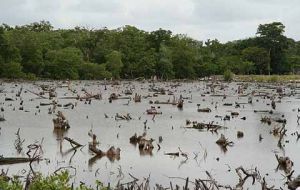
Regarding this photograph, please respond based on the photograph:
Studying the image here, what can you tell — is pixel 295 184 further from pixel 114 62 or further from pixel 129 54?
pixel 129 54

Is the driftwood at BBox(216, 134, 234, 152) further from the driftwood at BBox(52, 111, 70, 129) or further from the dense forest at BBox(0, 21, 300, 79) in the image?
the dense forest at BBox(0, 21, 300, 79)

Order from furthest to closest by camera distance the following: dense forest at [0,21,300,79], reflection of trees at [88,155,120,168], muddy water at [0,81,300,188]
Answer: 1. dense forest at [0,21,300,79]
2. reflection of trees at [88,155,120,168]
3. muddy water at [0,81,300,188]

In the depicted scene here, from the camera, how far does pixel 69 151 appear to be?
2723 centimetres

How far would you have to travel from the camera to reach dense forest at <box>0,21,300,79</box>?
397 ft

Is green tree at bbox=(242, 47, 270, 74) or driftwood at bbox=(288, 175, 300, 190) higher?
green tree at bbox=(242, 47, 270, 74)

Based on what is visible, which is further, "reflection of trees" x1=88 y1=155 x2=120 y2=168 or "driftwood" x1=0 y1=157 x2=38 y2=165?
"reflection of trees" x1=88 y1=155 x2=120 y2=168

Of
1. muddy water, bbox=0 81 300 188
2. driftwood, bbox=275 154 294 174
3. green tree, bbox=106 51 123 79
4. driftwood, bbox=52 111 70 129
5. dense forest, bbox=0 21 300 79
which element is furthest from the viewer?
green tree, bbox=106 51 123 79

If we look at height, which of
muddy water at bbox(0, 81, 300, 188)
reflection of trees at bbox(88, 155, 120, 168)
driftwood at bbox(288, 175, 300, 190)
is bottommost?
muddy water at bbox(0, 81, 300, 188)

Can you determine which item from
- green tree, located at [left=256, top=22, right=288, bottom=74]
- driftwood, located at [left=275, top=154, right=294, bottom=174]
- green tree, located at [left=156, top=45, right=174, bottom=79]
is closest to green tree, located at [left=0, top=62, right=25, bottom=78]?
green tree, located at [left=156, top=45, right=174, bottom=79]

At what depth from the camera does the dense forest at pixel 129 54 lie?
121 m

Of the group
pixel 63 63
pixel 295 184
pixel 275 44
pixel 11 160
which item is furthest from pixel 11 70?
pixel 295 184

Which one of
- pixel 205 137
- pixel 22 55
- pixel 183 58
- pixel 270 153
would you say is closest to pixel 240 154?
pixel 270 153

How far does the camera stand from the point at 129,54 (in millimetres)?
141875

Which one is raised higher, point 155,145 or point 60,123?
point 60,123
